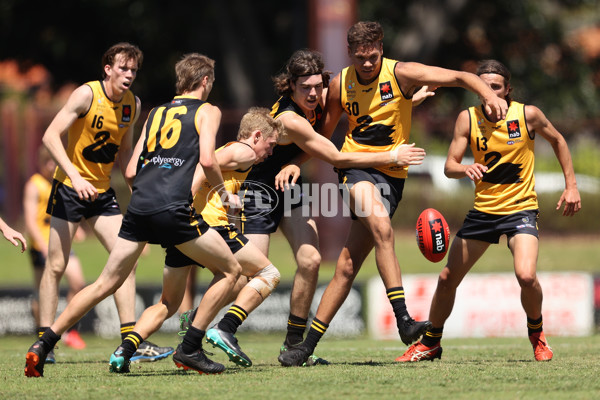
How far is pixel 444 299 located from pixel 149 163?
2.71m

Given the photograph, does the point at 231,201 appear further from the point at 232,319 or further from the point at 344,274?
the point at 344,274

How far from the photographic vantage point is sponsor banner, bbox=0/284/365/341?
12.7 meters

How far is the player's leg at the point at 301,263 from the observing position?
7.41 metres

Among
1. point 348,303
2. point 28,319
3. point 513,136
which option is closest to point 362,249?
point 513,136

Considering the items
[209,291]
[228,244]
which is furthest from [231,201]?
[209,291]

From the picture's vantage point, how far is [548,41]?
24797mm

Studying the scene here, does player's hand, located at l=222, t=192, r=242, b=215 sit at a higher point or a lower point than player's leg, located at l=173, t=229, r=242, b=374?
higher

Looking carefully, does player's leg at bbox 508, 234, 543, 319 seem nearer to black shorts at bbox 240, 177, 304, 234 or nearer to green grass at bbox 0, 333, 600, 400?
green grass at bbox 0, 333, 600, 400

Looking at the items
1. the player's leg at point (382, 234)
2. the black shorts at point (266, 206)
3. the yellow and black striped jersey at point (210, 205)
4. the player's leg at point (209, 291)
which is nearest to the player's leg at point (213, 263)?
the player's leg at point (209, 291)

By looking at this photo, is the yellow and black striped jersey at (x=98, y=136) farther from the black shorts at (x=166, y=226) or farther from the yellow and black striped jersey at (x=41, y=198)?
the yellow and black striped jersey at (x=41, y=198)

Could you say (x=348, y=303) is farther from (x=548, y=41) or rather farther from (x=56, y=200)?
(x=548, y=41)

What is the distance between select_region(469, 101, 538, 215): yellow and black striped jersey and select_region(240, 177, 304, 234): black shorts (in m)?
1.47

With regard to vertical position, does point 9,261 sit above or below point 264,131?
below

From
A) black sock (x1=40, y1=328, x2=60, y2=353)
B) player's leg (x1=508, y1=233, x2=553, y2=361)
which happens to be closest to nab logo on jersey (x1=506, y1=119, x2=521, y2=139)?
player's leg (x1=508, y1=233, x2=553, y2=361)
